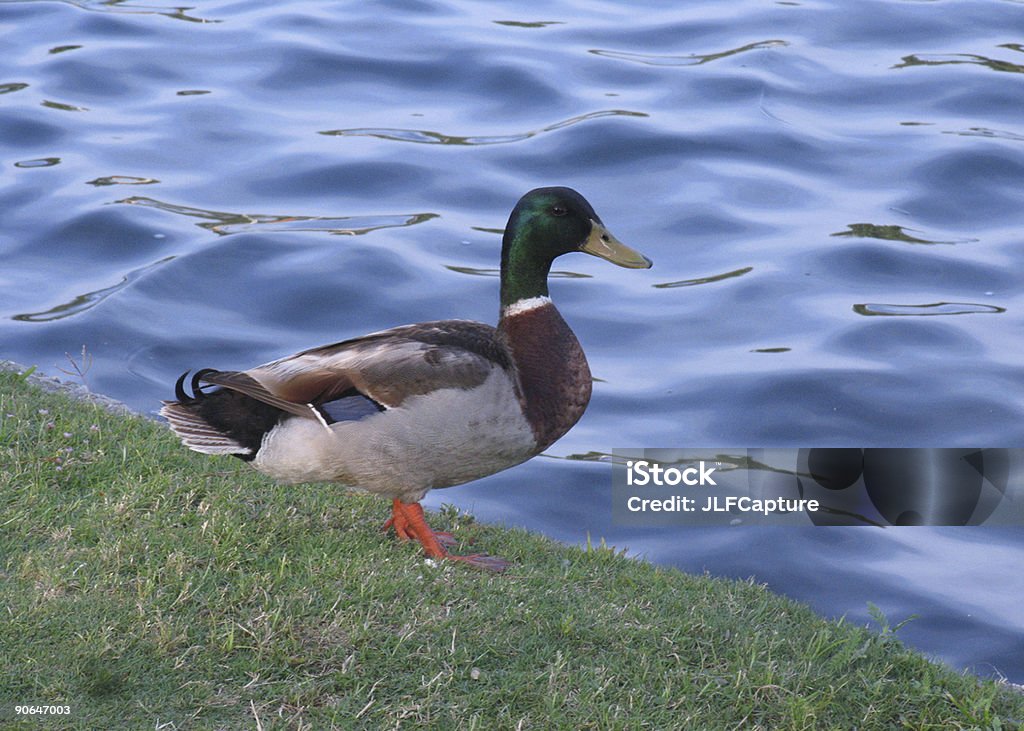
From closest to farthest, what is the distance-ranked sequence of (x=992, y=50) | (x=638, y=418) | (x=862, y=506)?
1. (x=862, y=506)
2. (x=638, y=418)
3. (x=992, y=50)

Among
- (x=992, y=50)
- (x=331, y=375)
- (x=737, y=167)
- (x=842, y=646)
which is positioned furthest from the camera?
(x=992, y=50)

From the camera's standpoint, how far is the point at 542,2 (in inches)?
625

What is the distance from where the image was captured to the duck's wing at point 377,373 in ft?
16.8

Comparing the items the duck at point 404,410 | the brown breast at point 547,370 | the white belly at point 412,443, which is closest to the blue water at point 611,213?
the brown breast at point 547,370

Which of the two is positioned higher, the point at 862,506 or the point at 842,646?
the point at 842,646

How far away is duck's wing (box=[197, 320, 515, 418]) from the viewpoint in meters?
5.12

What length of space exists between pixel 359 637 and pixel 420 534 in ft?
2.97

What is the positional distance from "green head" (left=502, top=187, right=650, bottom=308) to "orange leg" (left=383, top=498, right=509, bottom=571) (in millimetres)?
902

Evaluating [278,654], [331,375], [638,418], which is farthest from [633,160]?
[278,654]

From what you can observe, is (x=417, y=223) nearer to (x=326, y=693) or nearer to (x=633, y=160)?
(x=633, y=160)

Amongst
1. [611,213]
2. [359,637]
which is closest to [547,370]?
[359,637]

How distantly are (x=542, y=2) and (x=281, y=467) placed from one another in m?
11.6

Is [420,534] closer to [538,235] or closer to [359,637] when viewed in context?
[359,637]
